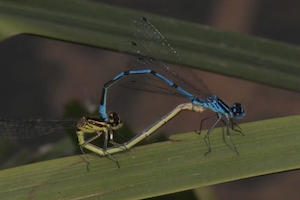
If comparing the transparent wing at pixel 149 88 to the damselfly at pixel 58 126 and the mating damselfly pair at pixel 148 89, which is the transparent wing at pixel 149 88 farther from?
the damselfly at pixel 58 126

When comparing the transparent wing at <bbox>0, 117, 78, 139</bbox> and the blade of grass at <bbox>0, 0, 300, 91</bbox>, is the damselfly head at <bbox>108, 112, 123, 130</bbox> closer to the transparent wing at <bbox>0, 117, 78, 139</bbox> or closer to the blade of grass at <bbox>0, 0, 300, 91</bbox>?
the transparent wing at <bbox>0, 117, 78, 139</bbox>

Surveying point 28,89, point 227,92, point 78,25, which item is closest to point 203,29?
point 78,25

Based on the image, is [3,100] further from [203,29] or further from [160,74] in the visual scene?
[203,29]

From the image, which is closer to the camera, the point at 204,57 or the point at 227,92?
the point at 204,57

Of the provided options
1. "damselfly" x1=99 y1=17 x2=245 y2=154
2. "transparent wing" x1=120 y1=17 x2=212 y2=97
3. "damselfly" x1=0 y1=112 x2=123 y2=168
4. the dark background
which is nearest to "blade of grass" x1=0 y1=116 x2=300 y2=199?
"damselfly" x1=0 y1=112 x2=123 y2=168

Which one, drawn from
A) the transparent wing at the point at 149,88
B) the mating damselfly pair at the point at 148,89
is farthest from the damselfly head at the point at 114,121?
the transparent wing at the point at 149,88

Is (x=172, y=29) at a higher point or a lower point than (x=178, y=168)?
higher
